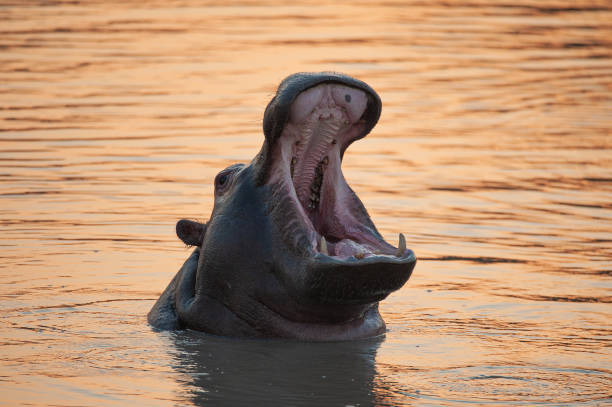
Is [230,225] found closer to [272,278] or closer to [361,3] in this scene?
[272,278]

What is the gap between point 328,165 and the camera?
24.2 ft

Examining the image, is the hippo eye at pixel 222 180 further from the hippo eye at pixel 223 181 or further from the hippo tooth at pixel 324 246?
the hippo tooth at pixel 324 246

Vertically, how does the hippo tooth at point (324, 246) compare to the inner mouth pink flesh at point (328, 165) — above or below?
below

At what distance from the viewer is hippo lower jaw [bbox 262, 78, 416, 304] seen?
263 inches

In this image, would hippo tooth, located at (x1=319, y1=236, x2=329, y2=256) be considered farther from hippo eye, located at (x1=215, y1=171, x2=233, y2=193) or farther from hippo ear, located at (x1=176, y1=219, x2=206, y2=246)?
hippo ear, located at (x1=176, y1=219, x2=206, y2=246)

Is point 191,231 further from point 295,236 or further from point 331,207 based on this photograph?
point 295,236

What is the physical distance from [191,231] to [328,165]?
36.2 inches

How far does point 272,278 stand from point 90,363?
1008 millimetres

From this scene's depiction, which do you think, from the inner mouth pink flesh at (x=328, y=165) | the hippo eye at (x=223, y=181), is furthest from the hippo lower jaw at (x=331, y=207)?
the hippo eye at (x=223, y=181)

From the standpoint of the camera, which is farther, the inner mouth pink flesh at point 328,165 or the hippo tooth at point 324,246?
the inner mouth pink flesh at point 328,165

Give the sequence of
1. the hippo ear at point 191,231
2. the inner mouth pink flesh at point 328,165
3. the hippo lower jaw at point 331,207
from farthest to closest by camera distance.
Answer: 1. the hippo ear at point 191,231
2. the inner mouth pink flesh at point 328,165
3. the hippo lower jaw at point 331,207

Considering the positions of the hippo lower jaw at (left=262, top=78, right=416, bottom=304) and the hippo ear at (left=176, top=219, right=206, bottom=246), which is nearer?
the hippo lower jaw at (left=262, top=78, right=416, bottom=304)

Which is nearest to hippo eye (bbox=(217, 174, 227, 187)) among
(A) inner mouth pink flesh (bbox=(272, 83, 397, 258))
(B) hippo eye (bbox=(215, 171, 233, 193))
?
(B) hippo eye (bbox=(215, 171, 233, 193))

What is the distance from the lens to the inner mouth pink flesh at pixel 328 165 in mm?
7098
